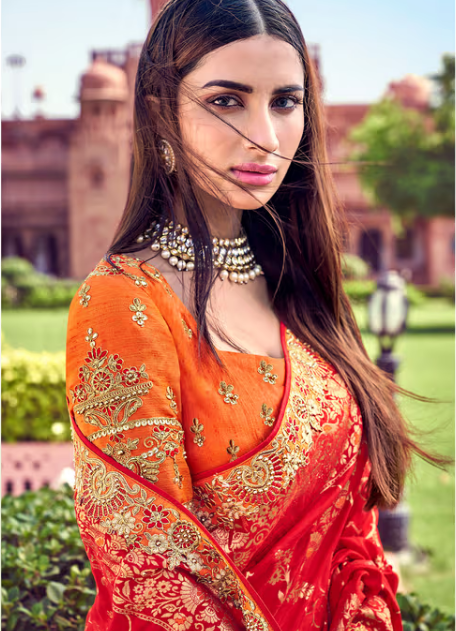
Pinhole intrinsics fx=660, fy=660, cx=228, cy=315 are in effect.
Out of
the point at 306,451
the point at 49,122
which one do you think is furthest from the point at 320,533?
the point at 49,122

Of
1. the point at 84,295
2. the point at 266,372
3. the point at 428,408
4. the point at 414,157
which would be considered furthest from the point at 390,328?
the point at 414,157

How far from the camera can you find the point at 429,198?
47.8 ft

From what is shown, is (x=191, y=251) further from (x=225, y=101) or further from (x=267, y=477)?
(x=267, y=477)

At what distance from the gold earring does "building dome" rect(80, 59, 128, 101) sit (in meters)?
17.7

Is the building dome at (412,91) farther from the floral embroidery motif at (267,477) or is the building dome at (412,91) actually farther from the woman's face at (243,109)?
the floral embroidery motif at (267,477)

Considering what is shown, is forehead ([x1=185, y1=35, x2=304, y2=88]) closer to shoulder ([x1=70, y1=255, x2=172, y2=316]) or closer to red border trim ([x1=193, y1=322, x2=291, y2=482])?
shoulder ([x1=70, y1=255, x2=172, y2=316])

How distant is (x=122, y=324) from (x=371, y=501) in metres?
0.63

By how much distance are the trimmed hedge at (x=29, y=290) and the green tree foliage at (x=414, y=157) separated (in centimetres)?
738

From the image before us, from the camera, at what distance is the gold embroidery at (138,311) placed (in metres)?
0.98

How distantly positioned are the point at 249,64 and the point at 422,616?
4.11 ft

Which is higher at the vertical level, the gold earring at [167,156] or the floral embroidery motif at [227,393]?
the gold earring at [167,156]

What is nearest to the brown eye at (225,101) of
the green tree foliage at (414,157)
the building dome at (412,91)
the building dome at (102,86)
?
the green tree foliage at (414,157)

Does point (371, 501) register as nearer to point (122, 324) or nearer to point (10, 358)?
point (122, 324)

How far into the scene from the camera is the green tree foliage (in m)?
14.5
